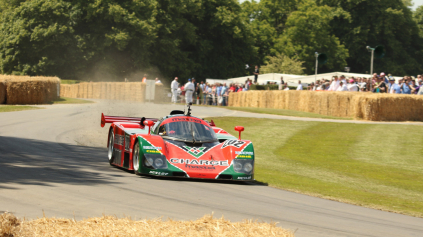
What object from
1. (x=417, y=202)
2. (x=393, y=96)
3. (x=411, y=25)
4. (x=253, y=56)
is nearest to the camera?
(x=417, y=202)

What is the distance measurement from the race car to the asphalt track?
0.21 meters

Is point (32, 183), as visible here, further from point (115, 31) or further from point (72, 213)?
point (115, 31)

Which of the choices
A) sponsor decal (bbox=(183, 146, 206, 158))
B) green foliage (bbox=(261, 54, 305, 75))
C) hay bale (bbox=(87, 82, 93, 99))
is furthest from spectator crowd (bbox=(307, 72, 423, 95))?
green foliage (bbox=(261, 54, 305, 75))

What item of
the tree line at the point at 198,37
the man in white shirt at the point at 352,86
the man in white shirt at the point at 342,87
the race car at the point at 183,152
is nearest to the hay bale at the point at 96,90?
the tree line at the point at 198,37

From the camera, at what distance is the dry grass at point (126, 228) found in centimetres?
516

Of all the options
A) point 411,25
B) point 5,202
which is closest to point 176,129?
point 5,202

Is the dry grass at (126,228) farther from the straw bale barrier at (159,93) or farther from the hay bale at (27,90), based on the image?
the straw bale barrier at (159,93)

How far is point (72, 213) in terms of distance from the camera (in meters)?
6.28

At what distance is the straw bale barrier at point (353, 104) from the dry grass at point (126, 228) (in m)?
22.2

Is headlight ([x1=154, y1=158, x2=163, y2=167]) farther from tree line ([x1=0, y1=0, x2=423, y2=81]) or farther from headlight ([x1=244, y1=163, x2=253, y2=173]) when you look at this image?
tree line ([x1=0, y1=0, x2=423, y2=81])

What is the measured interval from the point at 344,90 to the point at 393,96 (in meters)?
4.59

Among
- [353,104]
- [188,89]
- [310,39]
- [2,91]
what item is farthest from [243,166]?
[310,39]

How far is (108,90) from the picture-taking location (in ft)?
153

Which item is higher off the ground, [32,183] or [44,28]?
[44,28]
